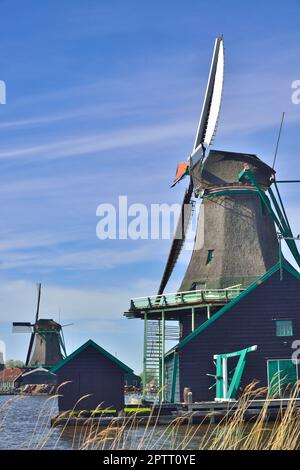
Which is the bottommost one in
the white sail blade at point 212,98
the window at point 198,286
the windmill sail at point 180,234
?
the window at point 198,286

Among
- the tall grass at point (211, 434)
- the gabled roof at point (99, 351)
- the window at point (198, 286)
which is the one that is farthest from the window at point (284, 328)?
the gabled roof at point (99, 351)

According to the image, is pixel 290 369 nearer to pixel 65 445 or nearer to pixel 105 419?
pixel 105 419

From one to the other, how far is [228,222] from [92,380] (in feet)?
36.9

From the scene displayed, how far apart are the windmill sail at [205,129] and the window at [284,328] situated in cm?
1008

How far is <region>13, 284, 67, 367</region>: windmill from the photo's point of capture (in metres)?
77.7

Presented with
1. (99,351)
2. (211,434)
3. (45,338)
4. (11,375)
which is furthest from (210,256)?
(11,375)

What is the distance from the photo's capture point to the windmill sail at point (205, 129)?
32281 millimetres

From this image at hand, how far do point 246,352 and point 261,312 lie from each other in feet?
7.34

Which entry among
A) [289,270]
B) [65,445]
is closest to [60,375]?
[65,445]

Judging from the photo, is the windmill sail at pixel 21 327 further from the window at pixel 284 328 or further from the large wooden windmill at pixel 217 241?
the window at pixel 284 328

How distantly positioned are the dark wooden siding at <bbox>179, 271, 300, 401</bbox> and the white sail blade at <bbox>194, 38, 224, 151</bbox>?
10060 mm

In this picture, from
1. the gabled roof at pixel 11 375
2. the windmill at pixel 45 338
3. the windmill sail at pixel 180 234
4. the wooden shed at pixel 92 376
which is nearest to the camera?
the wooden shed at pixel 92 376

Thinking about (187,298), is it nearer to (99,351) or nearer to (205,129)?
(99,351)

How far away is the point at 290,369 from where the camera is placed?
24.6 m
